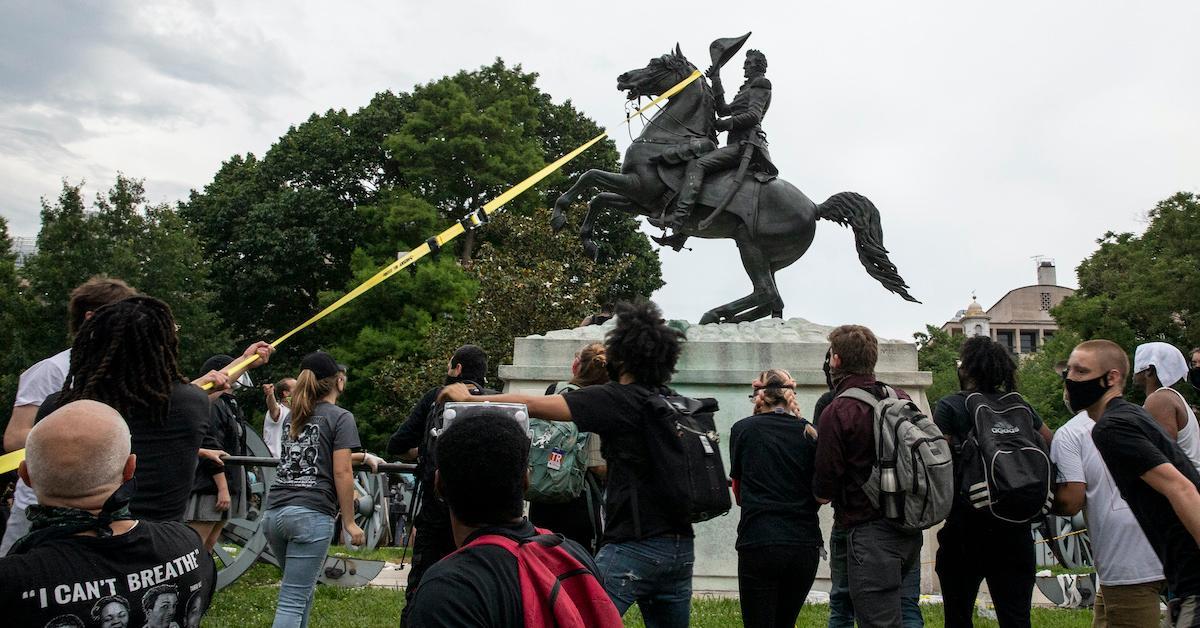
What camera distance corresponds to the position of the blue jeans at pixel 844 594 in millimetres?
5070

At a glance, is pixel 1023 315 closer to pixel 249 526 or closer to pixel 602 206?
pixel 602 206

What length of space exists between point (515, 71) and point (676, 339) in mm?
30873

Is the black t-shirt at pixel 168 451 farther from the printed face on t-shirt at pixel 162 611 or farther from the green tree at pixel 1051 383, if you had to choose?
the green tree at pixel 1051 383

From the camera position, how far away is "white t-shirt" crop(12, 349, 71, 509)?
13.9 feet

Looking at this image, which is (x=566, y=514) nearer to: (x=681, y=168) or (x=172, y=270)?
(x=681, y=168)

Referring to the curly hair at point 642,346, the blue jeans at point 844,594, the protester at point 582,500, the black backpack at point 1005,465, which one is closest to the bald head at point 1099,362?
the black backpack at point 1005,465

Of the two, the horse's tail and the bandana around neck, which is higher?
the horse's tail

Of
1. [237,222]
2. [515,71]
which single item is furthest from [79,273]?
[515,71]

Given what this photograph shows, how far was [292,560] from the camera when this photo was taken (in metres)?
5.41

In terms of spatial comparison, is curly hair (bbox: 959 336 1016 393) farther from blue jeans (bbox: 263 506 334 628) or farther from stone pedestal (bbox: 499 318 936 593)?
stone pedestal (bbox: 499 318 936 593)

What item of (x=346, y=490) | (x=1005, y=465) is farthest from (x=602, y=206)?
(x=1005, y=465)

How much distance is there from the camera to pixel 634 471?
4320mm

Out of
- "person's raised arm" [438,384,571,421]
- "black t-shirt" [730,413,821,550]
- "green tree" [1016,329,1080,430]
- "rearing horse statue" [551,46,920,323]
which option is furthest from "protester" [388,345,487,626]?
"green tree" [1016,329,1080,430]

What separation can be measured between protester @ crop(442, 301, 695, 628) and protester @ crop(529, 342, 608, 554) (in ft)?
2.28
